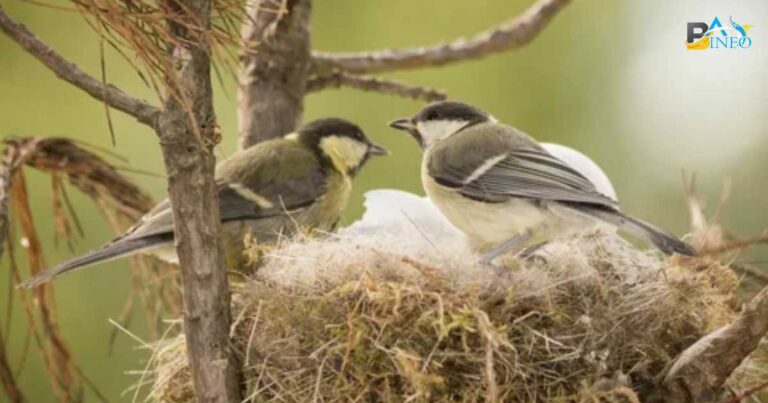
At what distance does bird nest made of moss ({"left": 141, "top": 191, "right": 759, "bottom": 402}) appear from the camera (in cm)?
208

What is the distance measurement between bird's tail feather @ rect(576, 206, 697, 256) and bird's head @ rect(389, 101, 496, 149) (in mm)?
466

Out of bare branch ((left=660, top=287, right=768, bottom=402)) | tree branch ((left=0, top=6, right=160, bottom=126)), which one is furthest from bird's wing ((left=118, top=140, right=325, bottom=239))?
bare branch ((left=660, top=287, right=768, bottom=402))

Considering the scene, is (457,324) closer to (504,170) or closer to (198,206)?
(198,206)

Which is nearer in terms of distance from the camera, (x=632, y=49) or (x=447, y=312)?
(x=447, y=312)

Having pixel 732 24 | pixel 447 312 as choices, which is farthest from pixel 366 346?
pixel 732 24

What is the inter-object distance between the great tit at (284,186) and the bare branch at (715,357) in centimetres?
81

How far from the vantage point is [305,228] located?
262 cm

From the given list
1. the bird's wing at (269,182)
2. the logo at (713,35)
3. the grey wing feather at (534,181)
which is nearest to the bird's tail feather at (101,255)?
the bird's wing at (269,182)

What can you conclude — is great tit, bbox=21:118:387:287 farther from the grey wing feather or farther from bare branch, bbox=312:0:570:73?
the grey wing feather

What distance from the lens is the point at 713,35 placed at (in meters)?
3.34

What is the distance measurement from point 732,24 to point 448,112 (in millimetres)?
958

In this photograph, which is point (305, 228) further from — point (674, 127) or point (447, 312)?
point (674, 127)

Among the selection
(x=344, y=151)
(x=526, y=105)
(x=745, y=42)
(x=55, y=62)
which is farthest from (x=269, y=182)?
(x=745, y=42)

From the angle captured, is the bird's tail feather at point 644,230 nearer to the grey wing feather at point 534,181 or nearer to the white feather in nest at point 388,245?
the grey wing feather at point 534,181
